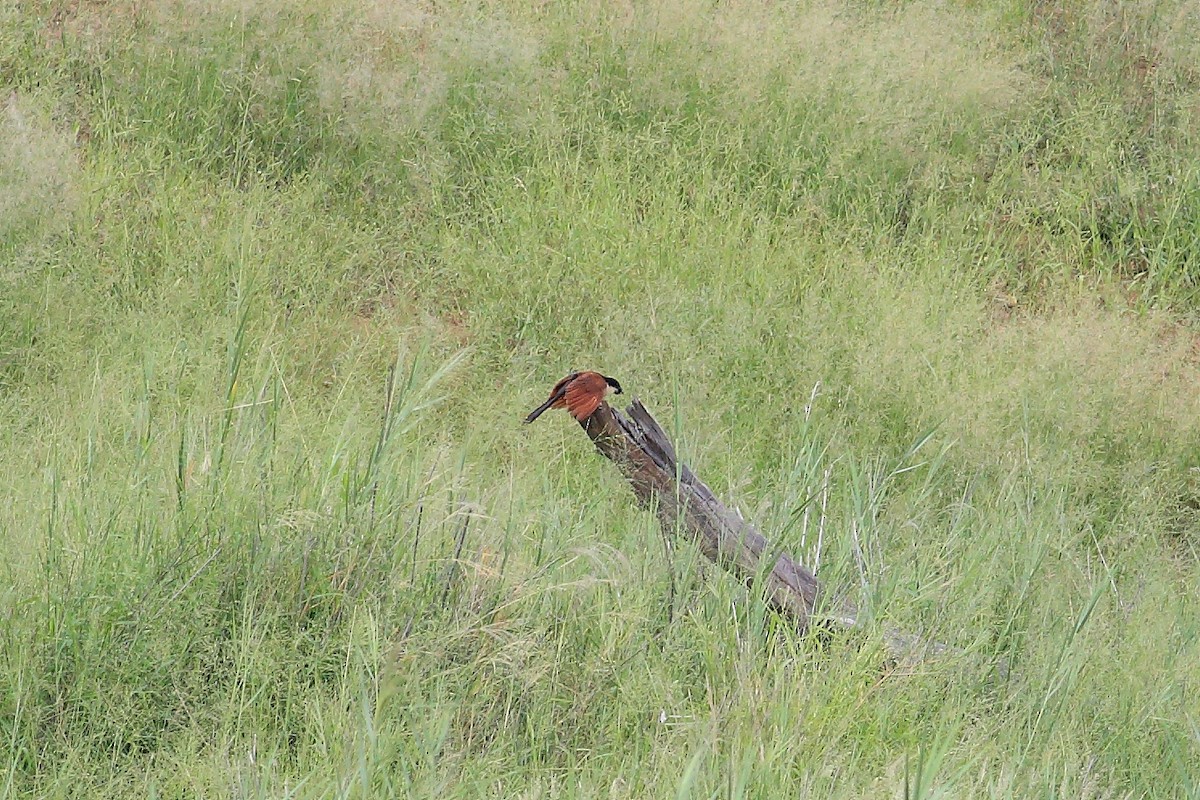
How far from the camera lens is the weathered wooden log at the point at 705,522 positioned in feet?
7.27

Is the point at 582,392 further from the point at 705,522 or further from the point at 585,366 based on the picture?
the point at 585,366

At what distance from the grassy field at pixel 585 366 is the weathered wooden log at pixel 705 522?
5 cm

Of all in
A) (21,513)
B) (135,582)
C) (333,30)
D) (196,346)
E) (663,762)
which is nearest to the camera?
(663,762)

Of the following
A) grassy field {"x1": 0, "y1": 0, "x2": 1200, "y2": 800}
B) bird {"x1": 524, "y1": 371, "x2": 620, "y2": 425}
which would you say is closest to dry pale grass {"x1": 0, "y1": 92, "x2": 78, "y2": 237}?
grassy field {"x1": 0, "y1": 0, "x2": 1200, "y2": 800}

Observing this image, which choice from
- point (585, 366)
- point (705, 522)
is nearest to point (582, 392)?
point (705, 522)

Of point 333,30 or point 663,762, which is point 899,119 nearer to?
point 333,30

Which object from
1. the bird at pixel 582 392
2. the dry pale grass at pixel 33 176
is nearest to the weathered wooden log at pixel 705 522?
the bird at pixel 582 392

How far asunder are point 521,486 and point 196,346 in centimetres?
103

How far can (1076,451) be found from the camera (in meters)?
3.38

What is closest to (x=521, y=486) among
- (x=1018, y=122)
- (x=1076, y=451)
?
(x=1076, y=451)

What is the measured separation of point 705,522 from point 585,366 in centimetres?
136

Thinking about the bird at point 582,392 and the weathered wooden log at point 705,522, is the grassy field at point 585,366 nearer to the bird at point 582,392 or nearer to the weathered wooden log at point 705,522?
the weathered wooden log at point 705,522

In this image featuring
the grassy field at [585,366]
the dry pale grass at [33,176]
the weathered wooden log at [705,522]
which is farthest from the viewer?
the dry pale grass at [33,176]

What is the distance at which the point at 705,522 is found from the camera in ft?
7.55
